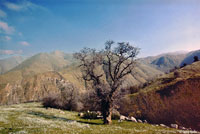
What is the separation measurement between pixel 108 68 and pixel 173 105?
900 inches

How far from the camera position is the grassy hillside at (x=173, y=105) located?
28.6m

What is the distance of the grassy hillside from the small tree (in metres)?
18.2

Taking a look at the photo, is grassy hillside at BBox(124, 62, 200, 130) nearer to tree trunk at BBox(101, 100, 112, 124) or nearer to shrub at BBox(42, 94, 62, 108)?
tree trunk at BBox(101, 100, 112, 124)

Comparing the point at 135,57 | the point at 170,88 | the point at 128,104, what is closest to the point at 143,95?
the point at 128,104

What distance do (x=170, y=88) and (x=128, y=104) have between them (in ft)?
49.8

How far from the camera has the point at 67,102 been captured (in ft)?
157

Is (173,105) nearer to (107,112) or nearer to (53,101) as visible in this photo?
(107,112)

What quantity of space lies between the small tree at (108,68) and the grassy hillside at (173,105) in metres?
18.2

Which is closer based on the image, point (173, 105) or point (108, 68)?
point (108, 68)

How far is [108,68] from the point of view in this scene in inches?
995

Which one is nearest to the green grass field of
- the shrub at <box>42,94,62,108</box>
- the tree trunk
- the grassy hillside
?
the tree trunk

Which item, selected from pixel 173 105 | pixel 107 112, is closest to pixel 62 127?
pixel 107 112

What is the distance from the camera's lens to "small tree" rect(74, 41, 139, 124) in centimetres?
2323

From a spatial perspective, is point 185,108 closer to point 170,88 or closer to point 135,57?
point 170,88
